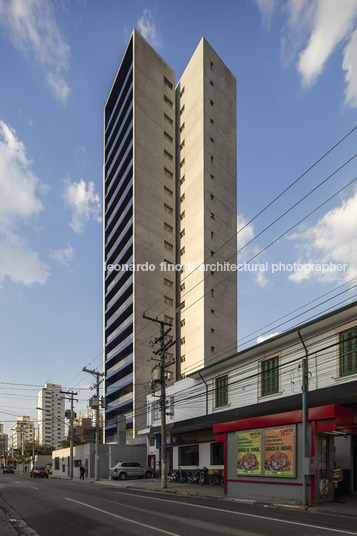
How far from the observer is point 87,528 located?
12.4 m

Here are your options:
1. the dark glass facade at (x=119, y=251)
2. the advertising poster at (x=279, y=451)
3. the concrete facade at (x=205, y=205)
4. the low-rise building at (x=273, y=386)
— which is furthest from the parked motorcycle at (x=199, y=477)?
the dark glass facade at (x=119, y=251)

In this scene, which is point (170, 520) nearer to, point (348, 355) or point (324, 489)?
point (324, 489)

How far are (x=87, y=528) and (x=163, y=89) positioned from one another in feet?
292

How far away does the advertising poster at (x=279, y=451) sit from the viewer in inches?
773

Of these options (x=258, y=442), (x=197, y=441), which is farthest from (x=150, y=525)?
(x=197, y=441)

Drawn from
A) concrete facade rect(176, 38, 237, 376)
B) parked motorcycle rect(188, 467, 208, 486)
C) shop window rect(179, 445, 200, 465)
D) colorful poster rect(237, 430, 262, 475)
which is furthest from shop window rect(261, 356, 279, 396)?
concrete facade rect(176, 38, 237, 376)

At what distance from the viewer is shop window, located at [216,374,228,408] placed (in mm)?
30394

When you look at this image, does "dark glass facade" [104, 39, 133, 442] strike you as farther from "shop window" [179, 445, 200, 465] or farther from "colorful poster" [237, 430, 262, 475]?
"colorful poster" [237, 430, 262, 475]

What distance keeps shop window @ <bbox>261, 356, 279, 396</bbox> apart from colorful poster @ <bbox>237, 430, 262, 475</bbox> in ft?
12.5

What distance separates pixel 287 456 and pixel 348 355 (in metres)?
5.26

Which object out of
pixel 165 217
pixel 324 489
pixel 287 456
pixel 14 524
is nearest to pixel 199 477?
pixel 287 456

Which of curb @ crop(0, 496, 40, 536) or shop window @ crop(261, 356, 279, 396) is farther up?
shop window @ crop(261, 356, 279, 396)

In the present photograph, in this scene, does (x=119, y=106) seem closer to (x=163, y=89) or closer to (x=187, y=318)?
(x=163, y=89)

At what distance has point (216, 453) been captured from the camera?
1304 inches
